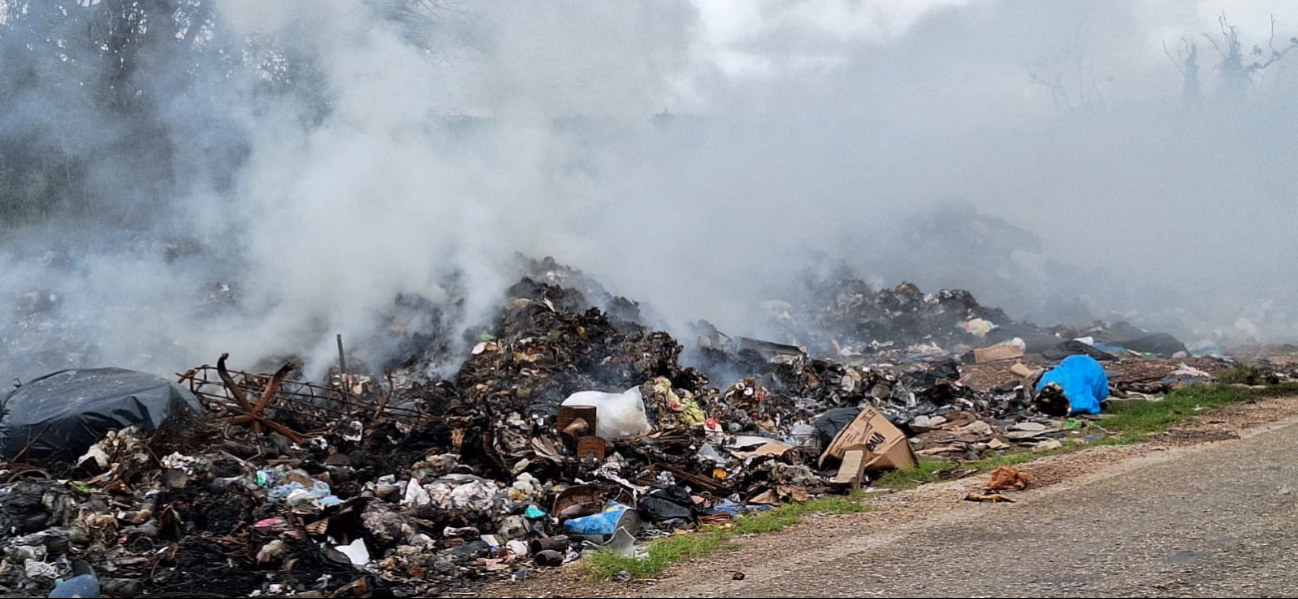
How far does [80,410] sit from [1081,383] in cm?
878

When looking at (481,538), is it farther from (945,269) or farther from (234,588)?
(945,269)

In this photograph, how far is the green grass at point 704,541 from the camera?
4137 millimetres

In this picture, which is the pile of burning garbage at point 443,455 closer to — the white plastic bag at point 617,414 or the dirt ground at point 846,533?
the white plastic bag at point 617,414

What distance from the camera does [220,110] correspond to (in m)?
12.5

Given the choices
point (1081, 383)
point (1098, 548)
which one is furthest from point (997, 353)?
point (1098, 548)

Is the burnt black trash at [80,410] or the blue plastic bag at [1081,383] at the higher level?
the burnt black trash at [80,410]

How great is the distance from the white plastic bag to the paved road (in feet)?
8.71

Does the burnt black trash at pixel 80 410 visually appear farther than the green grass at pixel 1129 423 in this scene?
No

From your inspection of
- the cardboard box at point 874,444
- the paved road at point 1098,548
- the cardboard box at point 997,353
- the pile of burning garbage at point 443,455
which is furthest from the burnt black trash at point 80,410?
the cardboard box at point 997,353

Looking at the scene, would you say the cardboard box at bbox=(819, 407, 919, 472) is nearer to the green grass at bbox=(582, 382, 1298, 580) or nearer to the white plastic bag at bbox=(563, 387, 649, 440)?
the green grass at bbox=(582, 382, 1298, 580)

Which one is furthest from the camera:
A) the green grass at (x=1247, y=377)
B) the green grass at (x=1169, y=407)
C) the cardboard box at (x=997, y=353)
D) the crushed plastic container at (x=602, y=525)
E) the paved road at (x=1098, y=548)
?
the cardboard box at (x=997, y=353)

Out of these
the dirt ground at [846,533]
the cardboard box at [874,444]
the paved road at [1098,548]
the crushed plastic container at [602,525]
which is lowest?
the paved road at [1098,548]

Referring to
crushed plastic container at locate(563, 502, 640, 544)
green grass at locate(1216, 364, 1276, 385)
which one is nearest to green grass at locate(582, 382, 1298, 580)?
crushed plastic container at locate(563, 502, 640, 544)

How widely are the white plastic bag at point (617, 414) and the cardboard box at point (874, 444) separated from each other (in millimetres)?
1462
